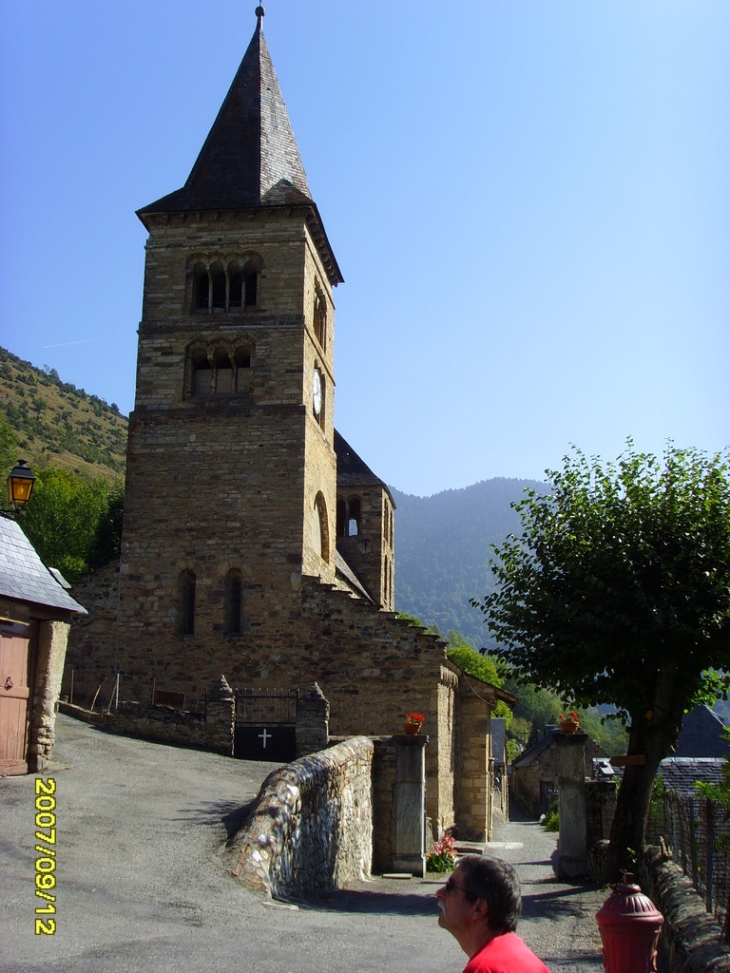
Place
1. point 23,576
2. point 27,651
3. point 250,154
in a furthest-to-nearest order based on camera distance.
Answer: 1. point 250,154
2. point 23,576
3. point 27,651

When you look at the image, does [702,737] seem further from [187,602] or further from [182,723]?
[182,723]

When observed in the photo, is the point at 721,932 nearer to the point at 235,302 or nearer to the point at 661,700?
the point at 661,700

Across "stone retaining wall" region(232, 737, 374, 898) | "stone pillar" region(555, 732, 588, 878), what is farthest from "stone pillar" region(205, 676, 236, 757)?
"stone pillar" region(555, 732, 588, 878)

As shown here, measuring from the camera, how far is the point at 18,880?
815 centimetres

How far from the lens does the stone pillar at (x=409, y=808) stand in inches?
644

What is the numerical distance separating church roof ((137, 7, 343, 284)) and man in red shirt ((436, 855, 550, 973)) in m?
24.0

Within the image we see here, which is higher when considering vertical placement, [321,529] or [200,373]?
[200,373]

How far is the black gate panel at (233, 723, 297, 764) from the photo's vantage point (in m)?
19.4

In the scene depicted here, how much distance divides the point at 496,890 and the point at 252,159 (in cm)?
2635

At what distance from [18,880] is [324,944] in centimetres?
258

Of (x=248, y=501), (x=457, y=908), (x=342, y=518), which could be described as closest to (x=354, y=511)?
(x=342, y=518)

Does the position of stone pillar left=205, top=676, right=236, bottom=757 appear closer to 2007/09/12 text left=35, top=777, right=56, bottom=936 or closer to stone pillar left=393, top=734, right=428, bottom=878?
stone pillar left=393, top=734, right=428, bottom=878

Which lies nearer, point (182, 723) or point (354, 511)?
point (182, 723)

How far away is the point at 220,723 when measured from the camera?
19.7m
